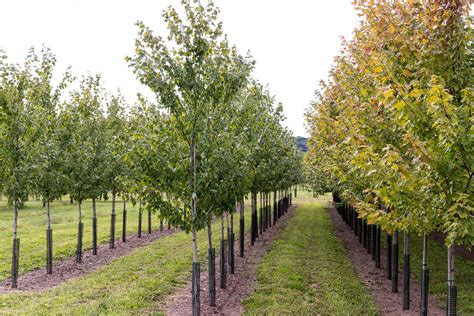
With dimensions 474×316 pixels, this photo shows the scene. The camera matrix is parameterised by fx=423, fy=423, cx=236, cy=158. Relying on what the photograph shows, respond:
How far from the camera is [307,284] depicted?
43.5ft

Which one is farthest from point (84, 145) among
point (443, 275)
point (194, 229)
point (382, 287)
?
point (443, 275)

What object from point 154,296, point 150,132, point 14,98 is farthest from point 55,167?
point 150,132

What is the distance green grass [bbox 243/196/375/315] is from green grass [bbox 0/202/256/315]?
9.01ft

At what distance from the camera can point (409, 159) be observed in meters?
7.88

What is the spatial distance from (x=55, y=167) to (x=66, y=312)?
6.46 m

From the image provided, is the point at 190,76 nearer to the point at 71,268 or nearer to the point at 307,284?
the point at 307,284

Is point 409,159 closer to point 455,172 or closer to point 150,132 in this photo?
point 455,172

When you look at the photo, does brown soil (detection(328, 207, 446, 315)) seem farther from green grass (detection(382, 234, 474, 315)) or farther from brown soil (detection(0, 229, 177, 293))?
A: brown soil (detection(0, 229, 177, 293))

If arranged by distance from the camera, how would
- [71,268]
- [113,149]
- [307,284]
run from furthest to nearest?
[113,149], [71,268], [307,284]

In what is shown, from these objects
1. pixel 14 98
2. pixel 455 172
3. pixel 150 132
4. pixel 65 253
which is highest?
pixel 14 98

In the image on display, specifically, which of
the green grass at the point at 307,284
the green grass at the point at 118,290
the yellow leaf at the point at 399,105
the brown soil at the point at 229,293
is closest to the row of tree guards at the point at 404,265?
the green grass at the point at 307,284

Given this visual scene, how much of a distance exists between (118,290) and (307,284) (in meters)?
5.75

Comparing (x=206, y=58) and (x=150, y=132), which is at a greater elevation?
(x=206, y=58)

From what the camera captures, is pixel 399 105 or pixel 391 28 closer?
pixel 399 105
